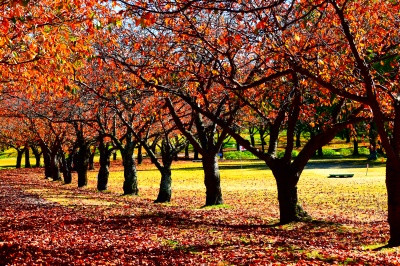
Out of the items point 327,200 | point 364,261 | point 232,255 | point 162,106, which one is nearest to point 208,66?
point 162,106

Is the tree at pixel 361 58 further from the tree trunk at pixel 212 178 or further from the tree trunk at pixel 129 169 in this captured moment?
the tree trunk at pixel 129 169

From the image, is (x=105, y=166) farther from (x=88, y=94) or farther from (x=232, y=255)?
(x=232, y=255)

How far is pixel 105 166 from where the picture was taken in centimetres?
3145

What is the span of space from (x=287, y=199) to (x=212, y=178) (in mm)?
5810

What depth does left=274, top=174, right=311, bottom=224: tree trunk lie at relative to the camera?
14.7 m

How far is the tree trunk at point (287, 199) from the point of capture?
14.7m

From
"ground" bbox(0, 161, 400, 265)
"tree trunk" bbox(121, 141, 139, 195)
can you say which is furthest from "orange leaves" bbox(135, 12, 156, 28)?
"tree trunk" bbox(121, 141, 139, 195)

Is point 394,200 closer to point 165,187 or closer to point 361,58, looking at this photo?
point 361,58

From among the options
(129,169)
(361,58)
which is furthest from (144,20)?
(129,169)

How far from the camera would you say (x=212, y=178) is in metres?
20.2

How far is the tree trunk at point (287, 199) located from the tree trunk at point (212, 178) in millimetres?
5467

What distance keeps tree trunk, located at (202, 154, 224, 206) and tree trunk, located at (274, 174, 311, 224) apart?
5467 millimetres

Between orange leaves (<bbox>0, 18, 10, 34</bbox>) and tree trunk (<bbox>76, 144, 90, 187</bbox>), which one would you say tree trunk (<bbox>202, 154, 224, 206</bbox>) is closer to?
orange leaves (<bbox>0, 18, 10, 34</bbox>)

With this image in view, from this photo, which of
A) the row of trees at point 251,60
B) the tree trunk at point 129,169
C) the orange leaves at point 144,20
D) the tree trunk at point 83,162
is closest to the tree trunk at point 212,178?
the row of trees at point 251,60
